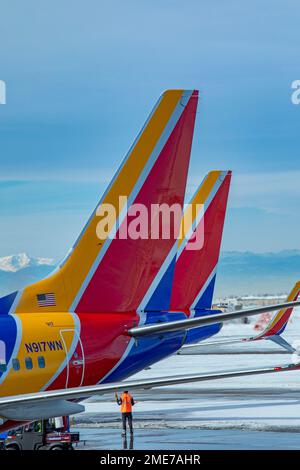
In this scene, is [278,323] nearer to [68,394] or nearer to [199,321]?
[199,321]

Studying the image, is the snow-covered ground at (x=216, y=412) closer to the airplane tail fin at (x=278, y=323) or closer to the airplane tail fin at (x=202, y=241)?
the airplane tail fin at (x=202, y=241)

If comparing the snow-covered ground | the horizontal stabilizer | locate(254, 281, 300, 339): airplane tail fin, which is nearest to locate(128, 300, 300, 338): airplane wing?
the horizontal stabilizer

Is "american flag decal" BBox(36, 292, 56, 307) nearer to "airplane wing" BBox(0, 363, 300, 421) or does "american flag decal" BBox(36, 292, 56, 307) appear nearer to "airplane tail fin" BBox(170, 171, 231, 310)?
"airplane wing" BBox(0, 363, 300, 421)

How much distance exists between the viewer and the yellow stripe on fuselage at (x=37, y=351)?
61.8ft

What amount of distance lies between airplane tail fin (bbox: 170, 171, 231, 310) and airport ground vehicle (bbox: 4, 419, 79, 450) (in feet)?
35.0

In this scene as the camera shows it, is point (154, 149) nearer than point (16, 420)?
No

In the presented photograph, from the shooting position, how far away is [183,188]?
23406 mm

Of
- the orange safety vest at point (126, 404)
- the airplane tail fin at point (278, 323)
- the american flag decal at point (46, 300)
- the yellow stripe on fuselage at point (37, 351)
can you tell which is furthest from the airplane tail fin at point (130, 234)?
the airplane tail fin at point (278, 323)

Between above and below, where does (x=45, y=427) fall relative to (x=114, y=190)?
below

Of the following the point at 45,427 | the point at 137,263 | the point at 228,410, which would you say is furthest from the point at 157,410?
the point at 137,263

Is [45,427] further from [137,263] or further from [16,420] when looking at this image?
[16,420]

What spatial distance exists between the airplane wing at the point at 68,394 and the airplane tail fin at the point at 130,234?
3478 millimetres
